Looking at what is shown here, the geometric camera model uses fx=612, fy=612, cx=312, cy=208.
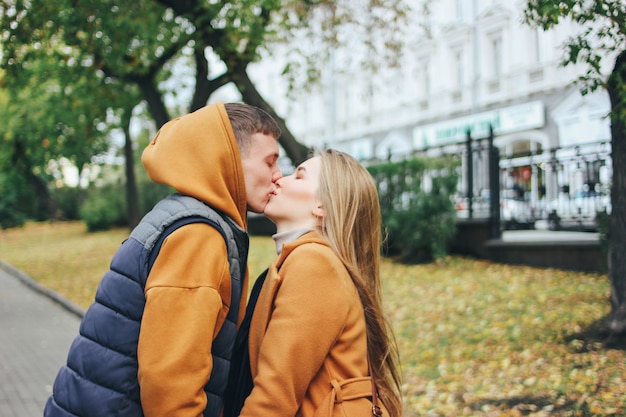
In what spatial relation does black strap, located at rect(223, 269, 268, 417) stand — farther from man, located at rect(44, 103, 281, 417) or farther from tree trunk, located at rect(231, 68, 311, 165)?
tree trunk, located at rect(231, 68, 311, 165)

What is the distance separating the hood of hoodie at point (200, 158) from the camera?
2.00 m

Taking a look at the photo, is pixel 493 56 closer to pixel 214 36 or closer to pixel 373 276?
pixel 214 36

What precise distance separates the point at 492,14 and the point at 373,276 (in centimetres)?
2597

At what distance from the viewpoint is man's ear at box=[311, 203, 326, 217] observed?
2201 millimetres

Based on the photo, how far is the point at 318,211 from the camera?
7.23 feet

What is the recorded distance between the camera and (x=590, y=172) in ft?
35.2

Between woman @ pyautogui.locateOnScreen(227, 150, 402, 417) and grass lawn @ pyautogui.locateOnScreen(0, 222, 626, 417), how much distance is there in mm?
2755

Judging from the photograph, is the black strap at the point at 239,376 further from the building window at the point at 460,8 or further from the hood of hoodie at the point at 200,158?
the building window at the point at 460,8

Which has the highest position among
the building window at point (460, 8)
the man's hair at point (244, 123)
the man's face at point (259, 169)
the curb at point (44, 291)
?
the building window at point (460, 8)

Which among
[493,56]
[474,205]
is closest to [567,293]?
[474,205]

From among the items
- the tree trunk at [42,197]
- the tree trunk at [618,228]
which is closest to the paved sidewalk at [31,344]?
the tree trunk at [618,228]

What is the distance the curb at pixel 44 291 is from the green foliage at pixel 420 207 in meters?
5.39

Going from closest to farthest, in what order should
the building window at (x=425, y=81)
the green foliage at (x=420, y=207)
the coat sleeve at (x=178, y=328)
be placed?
the coat sleeve at (x=178, y=328)
the green foliage at (x=420, y=207)
the building window at (x=425, y=81)

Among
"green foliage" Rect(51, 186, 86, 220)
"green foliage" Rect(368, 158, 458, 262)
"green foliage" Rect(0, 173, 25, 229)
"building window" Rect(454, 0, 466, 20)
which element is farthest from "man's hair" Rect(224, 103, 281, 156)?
"green foliage" Rect(51, 186, 86, 220)
